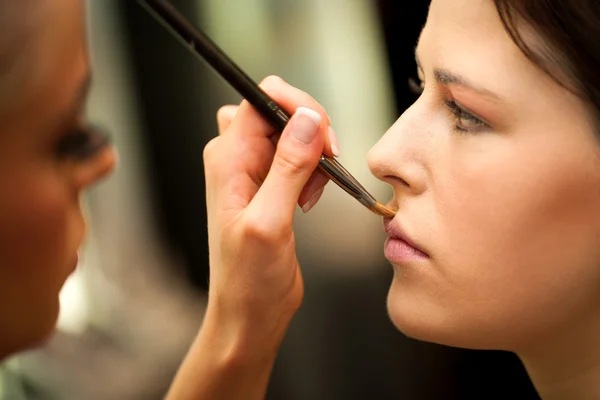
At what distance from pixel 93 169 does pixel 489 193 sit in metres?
0.33

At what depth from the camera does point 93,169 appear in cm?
48

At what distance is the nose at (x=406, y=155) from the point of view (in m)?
0.60

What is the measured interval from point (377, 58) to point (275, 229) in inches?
14.1

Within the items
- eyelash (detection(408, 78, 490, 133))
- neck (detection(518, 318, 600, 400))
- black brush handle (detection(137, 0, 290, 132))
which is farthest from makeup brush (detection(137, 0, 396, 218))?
neck (detection(518, 318, 600, 400))

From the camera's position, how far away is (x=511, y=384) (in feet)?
2.99

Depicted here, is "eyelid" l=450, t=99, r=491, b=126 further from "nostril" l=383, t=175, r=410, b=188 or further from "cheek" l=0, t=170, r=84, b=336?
"cheek" l=0, t=170, r=84, b=336

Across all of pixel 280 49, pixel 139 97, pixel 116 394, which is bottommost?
pixel 116 394

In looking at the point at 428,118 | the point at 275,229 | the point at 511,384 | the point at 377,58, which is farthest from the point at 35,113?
the point at 511,384

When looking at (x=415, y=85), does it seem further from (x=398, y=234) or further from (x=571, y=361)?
(x=571, y=361)

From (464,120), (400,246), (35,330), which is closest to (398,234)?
(400,246)

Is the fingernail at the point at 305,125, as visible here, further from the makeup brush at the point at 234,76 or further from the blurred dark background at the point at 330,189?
the blurred dark background at the point at 330,189

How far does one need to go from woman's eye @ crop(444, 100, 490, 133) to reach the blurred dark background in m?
0.17

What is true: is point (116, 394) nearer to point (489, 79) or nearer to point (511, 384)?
point (489, 79)

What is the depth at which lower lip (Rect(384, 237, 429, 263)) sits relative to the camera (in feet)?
1.99
